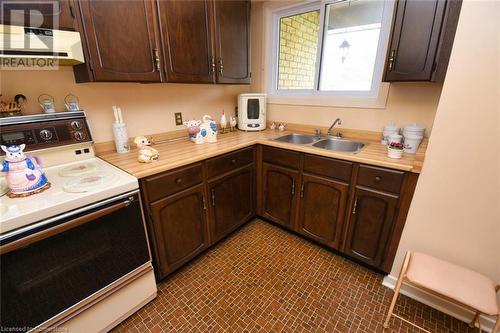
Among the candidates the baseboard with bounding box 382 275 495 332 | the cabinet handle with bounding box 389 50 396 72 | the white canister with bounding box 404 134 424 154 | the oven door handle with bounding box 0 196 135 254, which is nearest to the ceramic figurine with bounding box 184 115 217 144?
the oven door handle with bounding box 0 196 135 254

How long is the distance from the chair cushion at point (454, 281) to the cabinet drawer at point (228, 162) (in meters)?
1.28

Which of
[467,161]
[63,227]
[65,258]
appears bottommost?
[65,258]

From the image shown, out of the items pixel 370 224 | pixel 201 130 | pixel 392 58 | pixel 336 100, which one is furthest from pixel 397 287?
pixel 201 130

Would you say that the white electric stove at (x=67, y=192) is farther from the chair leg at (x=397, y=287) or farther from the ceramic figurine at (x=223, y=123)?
the chair leg at (x=397, y=287)

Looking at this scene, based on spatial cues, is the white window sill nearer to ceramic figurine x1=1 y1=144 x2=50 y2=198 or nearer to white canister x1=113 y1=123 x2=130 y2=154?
A: white canister x1=113 y1=123 x2=130 y2=154

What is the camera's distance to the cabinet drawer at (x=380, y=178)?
1.34 metres

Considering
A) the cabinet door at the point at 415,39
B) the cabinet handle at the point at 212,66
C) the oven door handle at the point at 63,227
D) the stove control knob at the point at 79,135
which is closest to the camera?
the oven door handle at the point at 63,227

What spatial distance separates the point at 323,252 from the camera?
185cm

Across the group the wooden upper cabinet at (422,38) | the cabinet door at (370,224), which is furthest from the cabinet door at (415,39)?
the cabinet door at (370,224)

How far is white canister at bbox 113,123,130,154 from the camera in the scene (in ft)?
4.97

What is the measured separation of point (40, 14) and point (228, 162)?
126 cm

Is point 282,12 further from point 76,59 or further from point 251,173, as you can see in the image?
point 76,59

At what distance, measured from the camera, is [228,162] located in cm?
174

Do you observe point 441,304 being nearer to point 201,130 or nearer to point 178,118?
point 201,130
